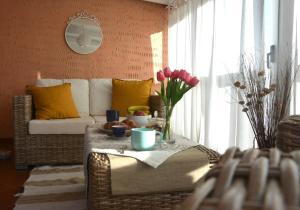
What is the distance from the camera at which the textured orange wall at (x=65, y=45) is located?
4.61 metres

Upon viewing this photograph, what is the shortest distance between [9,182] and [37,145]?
53 centimetres

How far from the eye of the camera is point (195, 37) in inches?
159

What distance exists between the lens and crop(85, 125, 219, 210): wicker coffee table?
155 cm

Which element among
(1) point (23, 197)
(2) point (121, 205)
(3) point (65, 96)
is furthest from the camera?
(3) point (65, 96)

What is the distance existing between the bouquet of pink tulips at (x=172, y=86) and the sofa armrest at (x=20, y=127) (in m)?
1.88

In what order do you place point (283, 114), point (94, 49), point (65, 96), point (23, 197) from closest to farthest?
point (283, 114)
point (23, 197)
point (65, 96)
point (94, 49)

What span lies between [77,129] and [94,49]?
185cm

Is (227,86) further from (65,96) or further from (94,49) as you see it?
(94,49)

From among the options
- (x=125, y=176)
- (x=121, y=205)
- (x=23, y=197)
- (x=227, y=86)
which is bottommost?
(x=23, y=197)

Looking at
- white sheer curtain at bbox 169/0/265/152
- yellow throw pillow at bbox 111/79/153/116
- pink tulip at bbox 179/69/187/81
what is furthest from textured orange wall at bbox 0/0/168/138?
pink tulip at bbox 179/69/187/81

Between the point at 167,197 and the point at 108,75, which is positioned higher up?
the point at 108,75

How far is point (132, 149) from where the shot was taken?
1757 mm

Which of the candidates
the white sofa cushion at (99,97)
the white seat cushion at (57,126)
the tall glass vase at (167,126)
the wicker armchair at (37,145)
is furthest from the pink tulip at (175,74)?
the white sofa cushion at (99,97)

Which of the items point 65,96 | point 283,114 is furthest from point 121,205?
point 65,96
